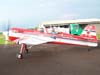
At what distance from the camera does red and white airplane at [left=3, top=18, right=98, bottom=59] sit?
15062 mm

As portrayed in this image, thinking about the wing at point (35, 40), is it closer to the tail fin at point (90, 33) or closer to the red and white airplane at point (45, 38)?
the red and white airplane at point (45, 38)

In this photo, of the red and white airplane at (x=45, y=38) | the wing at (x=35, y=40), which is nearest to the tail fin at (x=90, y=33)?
the red and white airplane at (x=45, y=38)

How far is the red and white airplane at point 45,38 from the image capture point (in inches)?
593

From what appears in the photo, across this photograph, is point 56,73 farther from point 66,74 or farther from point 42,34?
point 42,34

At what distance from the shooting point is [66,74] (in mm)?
8969

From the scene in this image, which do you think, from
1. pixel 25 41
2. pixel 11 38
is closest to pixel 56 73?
pixel 25 41

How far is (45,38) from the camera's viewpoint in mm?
15992

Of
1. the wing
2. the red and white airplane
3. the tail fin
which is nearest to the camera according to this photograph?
the wing

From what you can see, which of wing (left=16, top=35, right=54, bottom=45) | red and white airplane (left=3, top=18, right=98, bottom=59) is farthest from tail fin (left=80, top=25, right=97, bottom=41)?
wing (left=16, top=35, right=54, bottom=45)

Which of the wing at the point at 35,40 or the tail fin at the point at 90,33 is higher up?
the tail fin at the point at 90,33

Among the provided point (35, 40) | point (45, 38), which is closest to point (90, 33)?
point (45, 38)

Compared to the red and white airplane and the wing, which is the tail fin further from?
the wing

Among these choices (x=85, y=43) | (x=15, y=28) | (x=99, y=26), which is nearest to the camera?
(x=15, y=28)

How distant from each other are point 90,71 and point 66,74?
1.16 m
